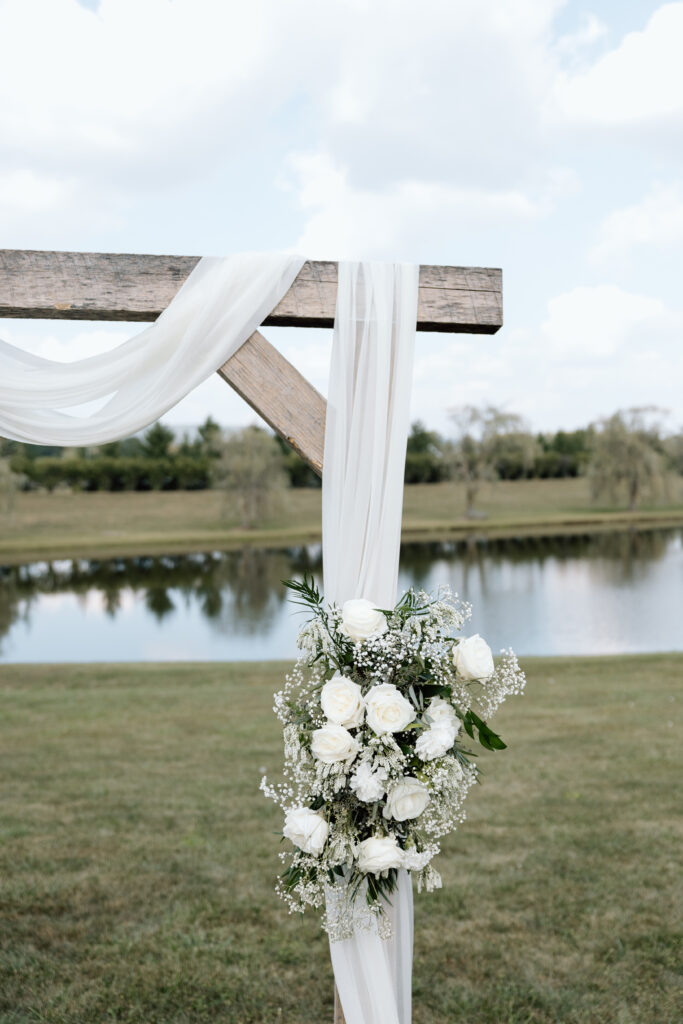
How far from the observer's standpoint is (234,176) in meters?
9.07

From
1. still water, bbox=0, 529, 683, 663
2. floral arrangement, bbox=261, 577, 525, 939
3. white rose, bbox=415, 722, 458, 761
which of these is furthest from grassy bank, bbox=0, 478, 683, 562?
white rose, bbox=415, 722, 458, 761

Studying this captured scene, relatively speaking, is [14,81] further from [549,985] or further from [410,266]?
[549,985]

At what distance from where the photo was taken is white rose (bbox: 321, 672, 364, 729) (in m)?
2.20

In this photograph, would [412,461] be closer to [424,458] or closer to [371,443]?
[424,458]

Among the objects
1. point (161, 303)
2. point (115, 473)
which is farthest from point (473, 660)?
point (115, 473)

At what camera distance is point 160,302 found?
2.70 metres

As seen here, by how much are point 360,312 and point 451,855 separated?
313cm

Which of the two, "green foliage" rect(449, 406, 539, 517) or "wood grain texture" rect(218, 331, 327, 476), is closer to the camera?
"wood grain texture" rect(218, 331, 327, 476)

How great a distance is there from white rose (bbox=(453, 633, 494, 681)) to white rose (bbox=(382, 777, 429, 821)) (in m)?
0.34

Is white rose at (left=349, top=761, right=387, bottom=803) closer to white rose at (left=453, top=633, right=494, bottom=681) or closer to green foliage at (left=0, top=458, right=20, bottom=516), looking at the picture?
white rose at (left=453, top=633, right=494, bottom=681)

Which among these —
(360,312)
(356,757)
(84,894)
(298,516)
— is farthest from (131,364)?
(298,516)

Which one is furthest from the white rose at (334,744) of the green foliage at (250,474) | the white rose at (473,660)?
the green foliage at (250,474)

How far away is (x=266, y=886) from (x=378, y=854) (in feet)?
7.17

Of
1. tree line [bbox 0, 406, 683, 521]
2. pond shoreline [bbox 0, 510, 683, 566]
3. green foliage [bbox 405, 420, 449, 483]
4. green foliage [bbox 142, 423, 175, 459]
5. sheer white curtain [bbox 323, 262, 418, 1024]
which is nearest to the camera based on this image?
sheer white curtain [bbox 323, 262, 418, 1024]
